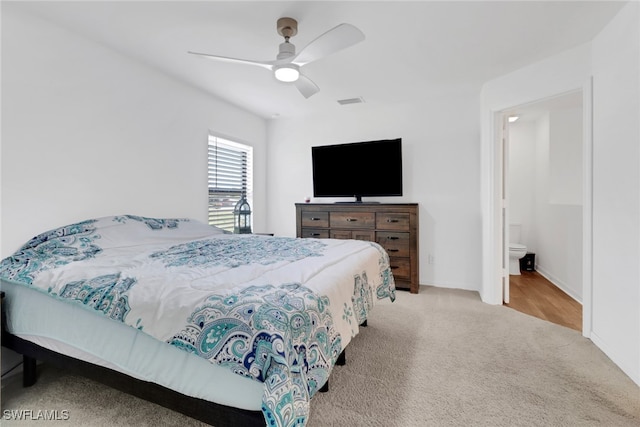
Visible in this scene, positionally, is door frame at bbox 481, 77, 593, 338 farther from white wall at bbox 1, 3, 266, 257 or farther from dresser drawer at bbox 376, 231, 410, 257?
white wall at bbox 1, 3, 266, 257

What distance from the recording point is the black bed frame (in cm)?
107

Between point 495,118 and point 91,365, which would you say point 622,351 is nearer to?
point 495,118

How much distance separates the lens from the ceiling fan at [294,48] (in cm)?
183

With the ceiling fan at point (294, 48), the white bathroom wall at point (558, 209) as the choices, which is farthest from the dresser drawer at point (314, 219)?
the white bathroom wall at point (558, 209)

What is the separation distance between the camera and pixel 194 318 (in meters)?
1.11

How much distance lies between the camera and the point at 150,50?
257 centimetres

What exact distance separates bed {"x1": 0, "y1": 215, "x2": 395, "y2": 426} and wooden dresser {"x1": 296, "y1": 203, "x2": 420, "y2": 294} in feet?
5.65

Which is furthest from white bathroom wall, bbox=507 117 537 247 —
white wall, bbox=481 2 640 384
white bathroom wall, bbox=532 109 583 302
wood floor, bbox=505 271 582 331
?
white wall, bbox=481 2 640 384

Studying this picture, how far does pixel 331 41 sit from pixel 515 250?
401 centimetres

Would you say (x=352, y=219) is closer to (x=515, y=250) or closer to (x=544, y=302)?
(x=544, y=302)

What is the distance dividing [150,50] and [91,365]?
8.05ft

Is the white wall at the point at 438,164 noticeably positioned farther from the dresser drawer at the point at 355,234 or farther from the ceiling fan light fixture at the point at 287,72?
the ceiling fan light fixture at the point at 287,72

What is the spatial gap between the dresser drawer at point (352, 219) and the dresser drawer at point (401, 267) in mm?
526

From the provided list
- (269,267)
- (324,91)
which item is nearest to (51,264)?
(269,267)
